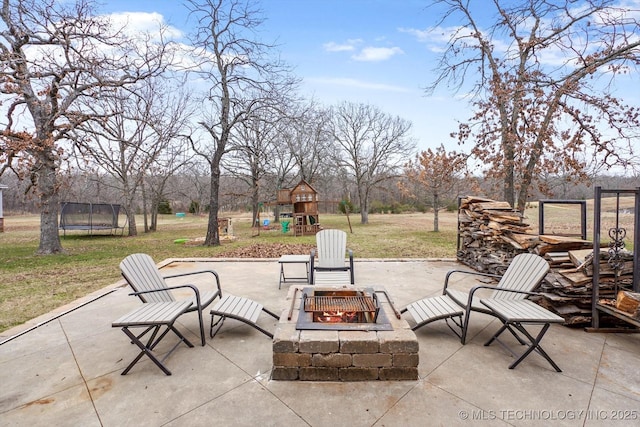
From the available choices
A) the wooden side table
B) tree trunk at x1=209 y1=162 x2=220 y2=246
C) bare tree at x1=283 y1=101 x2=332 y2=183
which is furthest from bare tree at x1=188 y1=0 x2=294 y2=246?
bare tree at x1=283 y1=101 x2=332 y2=183

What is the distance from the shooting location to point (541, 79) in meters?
8.31

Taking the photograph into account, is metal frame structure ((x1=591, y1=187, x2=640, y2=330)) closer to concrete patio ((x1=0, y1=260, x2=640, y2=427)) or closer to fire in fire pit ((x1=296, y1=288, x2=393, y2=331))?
concrete patio ((x1=0, y1=260, x2=640, y2=427))

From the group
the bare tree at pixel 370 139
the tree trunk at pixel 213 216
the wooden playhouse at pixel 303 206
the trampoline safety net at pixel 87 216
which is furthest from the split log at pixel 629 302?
the bare tree at pixel 370 139

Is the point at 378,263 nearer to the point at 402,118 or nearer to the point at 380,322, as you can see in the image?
the point at 380,322

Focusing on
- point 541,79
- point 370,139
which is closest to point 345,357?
point 541,79

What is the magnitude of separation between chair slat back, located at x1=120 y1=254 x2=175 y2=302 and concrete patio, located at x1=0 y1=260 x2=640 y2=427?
0.45 metres

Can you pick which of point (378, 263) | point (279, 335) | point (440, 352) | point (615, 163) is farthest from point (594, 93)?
point (279, 335)

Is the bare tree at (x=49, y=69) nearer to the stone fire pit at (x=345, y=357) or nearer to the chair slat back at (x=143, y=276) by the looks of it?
the chair slat back at (x=143, y=276)

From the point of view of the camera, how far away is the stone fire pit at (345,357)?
2.25 m

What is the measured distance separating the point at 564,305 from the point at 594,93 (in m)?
7.56

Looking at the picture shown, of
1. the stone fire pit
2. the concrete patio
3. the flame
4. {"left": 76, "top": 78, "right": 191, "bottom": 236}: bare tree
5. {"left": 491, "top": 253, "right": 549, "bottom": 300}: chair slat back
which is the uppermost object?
{"left": 76, "top": 78, "right": 191, "bottom": 236}: bare tree

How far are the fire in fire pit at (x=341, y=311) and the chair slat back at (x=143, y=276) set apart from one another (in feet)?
4.98

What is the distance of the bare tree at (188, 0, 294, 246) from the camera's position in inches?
400

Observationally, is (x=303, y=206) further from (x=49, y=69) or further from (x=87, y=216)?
(x=49, y=69)
